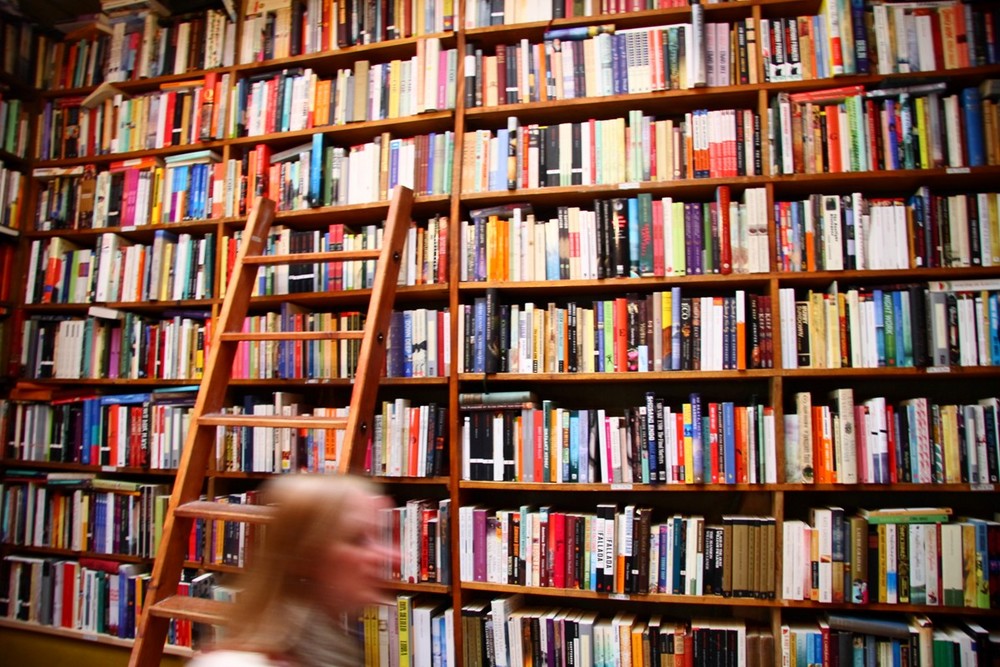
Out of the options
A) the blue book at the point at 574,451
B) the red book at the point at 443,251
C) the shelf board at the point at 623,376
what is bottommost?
the blue book at the point at 574,451

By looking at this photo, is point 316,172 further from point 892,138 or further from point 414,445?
point 892,138

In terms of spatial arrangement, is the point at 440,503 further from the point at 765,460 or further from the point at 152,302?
the point at 152,302

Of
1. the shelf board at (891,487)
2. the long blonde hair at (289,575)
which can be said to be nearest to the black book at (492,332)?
the shelf board at (891,487)

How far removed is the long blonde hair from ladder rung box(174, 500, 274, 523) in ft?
1.84

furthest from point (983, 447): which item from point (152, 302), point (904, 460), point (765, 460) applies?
point (152, 302)

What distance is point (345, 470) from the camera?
1.61 meters

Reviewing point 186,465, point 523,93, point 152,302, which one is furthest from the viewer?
point 152,302

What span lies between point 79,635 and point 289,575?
2.21 metres

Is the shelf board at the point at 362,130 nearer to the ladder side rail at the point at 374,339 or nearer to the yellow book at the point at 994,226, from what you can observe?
the ladder side rail at the point at 374,339

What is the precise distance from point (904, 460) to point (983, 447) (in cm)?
22

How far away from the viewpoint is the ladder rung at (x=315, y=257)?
76.5 inches

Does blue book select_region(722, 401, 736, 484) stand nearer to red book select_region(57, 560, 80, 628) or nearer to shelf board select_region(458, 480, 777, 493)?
shelf board select_region(458, 480, 777, 493)

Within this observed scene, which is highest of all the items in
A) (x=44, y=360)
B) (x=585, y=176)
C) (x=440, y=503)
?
(x=585, y=176)

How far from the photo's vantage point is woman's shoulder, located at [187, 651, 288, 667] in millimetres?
895
